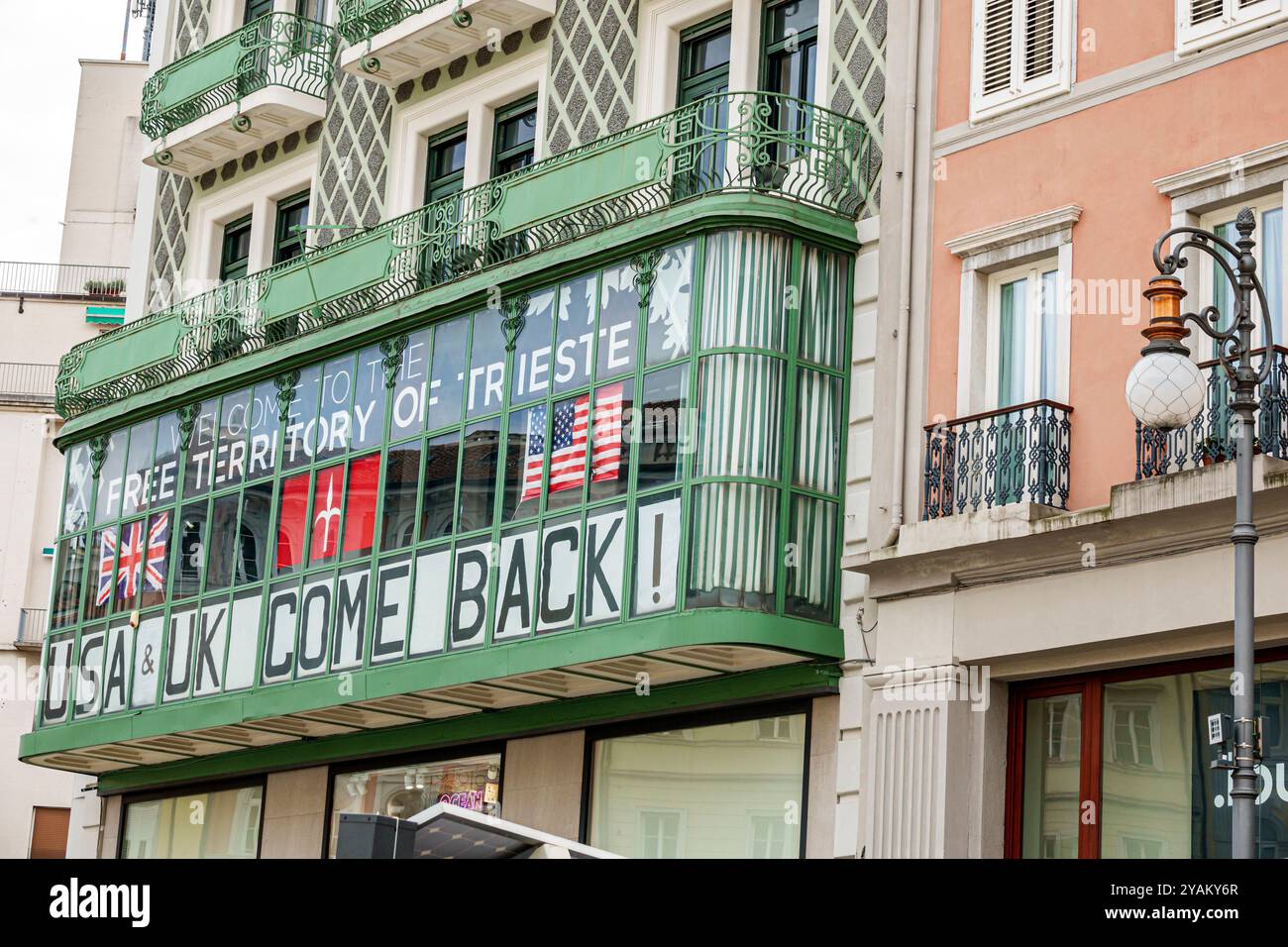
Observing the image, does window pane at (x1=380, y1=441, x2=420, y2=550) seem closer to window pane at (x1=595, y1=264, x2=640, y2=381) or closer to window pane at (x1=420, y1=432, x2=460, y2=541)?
window pane at (x1=420, y1=432, x2=460, y2=541)

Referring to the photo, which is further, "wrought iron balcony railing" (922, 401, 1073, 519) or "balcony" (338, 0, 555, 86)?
"balcony" (338, 0, 555, 86)

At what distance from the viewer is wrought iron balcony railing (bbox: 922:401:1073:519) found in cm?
1688

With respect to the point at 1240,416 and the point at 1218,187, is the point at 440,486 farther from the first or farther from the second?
the point at 1240,416

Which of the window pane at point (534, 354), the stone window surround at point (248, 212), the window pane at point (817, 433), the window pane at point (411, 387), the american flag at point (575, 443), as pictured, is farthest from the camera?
the stone window surround at point (248, 212)

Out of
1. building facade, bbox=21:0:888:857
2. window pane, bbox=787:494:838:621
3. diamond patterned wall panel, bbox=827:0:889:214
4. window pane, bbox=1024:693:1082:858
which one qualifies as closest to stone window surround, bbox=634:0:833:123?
building facade, bbox=21:0:888:857

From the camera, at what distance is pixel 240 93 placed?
90.4 feet

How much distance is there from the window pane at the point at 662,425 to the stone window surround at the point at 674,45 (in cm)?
391

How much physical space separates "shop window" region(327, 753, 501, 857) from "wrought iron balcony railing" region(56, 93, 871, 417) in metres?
5.20

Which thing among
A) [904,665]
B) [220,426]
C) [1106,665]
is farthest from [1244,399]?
[220,426]

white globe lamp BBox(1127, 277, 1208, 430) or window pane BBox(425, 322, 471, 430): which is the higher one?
window pane BBox(425, 322, 471, 430)

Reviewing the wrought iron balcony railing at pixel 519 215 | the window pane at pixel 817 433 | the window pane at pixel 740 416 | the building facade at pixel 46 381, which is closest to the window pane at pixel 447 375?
the wrought iron balcony railing at pixel 519 215

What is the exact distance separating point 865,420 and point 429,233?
6217mm

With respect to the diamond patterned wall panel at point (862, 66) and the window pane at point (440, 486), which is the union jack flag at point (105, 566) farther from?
the diamond patterned wall panel at point (862, 66)

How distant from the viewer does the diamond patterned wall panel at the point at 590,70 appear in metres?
22.6
